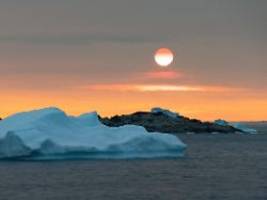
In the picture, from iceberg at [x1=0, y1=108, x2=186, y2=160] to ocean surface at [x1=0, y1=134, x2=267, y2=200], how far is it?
651 millimetres

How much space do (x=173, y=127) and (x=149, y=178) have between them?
8844cm

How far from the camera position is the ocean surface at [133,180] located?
99.4 feet

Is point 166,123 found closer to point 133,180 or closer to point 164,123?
point 164,123

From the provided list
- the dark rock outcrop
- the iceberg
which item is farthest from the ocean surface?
the dark rock outcrop

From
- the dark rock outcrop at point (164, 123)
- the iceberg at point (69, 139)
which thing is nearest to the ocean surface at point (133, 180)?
the iceberg at point (69, 139)

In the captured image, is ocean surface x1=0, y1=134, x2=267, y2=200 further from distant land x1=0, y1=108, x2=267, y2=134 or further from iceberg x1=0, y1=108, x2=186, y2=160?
distant land x1=0, y1=108, x2=267, y2=134

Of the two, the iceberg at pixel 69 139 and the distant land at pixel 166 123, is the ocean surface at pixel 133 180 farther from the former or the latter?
the distant land at pixel 166 123

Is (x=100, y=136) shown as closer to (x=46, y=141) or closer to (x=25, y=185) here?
(x=46, y=141)

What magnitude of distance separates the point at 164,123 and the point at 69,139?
7823 centimetres

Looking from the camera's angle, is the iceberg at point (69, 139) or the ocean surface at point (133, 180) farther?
the iceberg at point (69, 139)

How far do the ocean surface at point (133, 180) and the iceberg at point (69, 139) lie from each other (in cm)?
65

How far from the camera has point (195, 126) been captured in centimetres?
13725

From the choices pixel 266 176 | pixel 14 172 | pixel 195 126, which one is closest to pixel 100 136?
pixel 14 172

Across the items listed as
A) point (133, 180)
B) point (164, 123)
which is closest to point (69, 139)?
point (133, 180)
